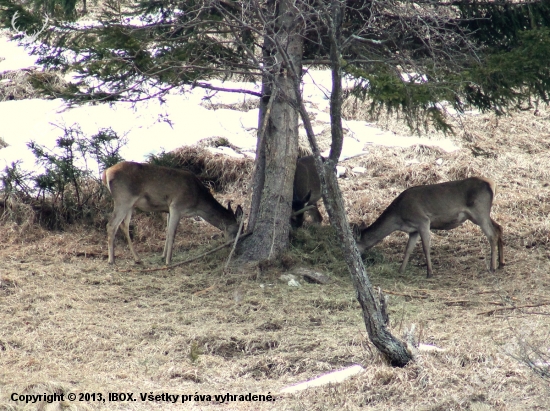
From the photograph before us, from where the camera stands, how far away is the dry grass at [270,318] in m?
6.51

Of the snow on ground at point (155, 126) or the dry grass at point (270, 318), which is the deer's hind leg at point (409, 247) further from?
the snow on ground at point (155, 126)

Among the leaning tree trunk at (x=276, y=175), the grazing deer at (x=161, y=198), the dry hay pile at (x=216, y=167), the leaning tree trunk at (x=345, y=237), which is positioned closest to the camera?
the leaning tree trunk at (x=345, y=237)

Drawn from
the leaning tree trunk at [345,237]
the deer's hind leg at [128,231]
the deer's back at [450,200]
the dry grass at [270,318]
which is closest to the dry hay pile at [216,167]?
the dry grass at [270,318]

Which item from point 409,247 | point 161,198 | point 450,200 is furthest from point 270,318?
point 450,200

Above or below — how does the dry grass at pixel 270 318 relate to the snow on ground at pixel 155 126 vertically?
below

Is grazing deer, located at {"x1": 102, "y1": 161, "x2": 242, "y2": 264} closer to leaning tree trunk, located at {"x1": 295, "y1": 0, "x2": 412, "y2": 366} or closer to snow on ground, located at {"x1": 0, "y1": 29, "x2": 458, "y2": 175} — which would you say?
snow on ground, located at {"x1": 0, "y1": 29, "x2": 458, "y2": 175}

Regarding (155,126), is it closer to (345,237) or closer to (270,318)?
(270,318)

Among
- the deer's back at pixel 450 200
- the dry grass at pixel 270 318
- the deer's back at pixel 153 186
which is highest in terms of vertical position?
the deer's back at pixel 450 200

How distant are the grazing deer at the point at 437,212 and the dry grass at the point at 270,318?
0.38 metres

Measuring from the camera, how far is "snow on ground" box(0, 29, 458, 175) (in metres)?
15.6

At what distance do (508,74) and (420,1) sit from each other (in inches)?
58.8

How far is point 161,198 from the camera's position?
488 inches

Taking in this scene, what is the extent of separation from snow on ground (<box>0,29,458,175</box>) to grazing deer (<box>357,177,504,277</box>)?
3.84 m

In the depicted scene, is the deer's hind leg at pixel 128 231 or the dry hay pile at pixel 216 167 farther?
the dry hay pile at pixel 216 167
